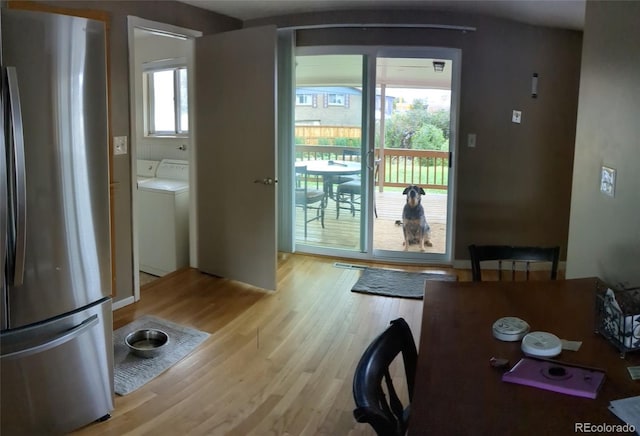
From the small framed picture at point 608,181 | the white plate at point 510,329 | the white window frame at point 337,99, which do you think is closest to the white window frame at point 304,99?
the white window frame at point 337,99

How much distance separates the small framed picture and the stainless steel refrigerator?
6.86 feet

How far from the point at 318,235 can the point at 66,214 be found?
10.8 feet

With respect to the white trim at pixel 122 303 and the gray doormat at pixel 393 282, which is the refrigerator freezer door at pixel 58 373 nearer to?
the white trim at pixel 122 303

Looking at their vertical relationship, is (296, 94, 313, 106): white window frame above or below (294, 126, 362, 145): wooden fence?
above

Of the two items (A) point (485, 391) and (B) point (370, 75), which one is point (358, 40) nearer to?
(B) point (370, 75)

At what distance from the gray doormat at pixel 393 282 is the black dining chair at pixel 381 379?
103 inches

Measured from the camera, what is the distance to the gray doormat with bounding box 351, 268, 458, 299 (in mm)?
4223

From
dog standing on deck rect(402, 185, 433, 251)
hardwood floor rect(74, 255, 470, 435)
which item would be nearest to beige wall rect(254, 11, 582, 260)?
dog standing on deck rect(402, 185, 433, 251)

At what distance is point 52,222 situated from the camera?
2.12m

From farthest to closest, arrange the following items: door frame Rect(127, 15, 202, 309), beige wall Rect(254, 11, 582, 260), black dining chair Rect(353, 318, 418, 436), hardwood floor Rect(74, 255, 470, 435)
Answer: beige wall Rect(254, 11, 582, 260), door frame Rect(127, 15, 202, 309), hardwood floor Rect(74, 255, 470, 435), black dining chair Rect(353, 318, 418, 436)

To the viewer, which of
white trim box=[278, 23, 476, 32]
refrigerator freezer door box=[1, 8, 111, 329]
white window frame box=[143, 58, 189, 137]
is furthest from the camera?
white window frame box=[143, 58, 189, 137]

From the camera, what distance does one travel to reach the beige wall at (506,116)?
4598 millimetres

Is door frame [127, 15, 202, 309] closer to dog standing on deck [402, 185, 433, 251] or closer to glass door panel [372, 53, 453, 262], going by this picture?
glass door panel [372, 53, 453, 262]

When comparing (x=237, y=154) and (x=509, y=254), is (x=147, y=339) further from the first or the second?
(x=509, y=254)
